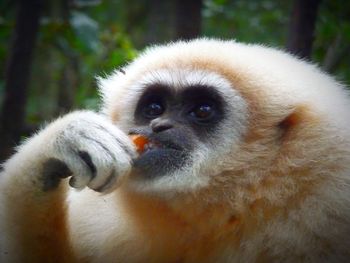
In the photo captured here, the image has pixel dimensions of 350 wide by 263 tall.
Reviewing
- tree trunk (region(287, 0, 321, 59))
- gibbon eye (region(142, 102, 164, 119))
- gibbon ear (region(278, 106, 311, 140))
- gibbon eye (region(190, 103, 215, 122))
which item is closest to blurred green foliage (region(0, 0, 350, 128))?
tree trunk (region(287, 0, 321, 59))

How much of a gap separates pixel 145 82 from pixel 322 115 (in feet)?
4.44

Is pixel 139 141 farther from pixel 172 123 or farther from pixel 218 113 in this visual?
pixel 218 113

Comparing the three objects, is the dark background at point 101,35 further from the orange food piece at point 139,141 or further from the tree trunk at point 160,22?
the orange food piece at point 139,141

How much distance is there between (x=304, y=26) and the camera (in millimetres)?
5469

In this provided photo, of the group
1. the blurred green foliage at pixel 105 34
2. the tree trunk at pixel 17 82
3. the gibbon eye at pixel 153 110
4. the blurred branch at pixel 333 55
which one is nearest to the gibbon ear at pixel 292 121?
the gibbon eye at pixel 153 110

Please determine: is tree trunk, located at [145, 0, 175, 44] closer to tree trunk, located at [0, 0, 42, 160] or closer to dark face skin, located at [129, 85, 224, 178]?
tree trunk, located at [0, 0, 42, 160]

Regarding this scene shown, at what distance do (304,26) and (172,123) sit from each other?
253 cm

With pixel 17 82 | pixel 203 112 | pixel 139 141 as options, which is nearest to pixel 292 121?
pixel 203 112

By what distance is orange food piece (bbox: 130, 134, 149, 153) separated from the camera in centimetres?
358

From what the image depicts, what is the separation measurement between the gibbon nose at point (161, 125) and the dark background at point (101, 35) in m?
1.57

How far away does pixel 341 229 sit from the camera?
326 centimetres

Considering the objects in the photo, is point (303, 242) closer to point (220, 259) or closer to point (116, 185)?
point (220, 259)

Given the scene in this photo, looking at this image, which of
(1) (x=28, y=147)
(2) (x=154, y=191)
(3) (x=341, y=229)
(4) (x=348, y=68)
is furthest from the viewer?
(4) (x=348, y=68)

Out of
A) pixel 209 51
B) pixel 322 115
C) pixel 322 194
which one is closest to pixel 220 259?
pixel 322 194
